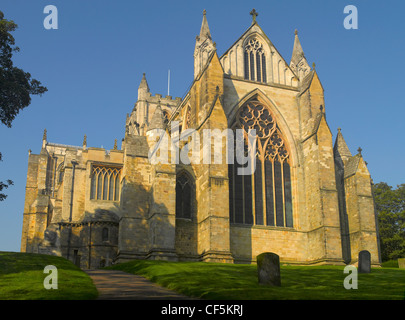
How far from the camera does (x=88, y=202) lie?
38.3 m

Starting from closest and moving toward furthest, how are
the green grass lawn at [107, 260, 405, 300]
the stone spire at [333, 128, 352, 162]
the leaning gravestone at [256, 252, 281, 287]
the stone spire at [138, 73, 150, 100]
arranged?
the green grass lawn at [107, 260, 405, 300], the leaning gravestone at [256, 252, 281, 287], the stone spire at [333, 128, 352, 162], the stone spire at [138, 73, 150, 100]

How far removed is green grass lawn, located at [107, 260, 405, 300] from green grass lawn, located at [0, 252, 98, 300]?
3273mm

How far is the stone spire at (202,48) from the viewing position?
37.3 meters

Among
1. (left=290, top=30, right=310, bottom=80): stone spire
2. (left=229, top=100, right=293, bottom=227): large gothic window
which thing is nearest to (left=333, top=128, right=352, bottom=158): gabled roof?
(left=229, top=100, right=293, bottom=227): large gothic window

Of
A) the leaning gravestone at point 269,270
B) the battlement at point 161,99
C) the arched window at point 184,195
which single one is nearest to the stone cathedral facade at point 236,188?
→ the arched window at point 184,195

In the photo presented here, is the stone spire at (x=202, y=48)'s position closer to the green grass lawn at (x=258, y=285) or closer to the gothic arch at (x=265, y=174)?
the gothic arch at (x=265, y=174)

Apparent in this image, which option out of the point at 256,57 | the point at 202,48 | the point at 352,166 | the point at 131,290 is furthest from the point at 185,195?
the point at 131,290

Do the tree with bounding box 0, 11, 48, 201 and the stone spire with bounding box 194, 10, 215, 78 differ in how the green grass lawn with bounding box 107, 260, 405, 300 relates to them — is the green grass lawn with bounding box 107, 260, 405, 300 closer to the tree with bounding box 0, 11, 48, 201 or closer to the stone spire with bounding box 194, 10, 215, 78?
the tree with bounding box 0, 11, 48, 201

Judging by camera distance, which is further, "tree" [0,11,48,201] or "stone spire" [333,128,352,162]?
"stone spire" [333,128,352,162]

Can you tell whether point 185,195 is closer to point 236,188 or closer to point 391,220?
point 236,188

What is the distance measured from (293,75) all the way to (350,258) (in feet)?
48.7

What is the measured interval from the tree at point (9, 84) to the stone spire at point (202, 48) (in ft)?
51.6

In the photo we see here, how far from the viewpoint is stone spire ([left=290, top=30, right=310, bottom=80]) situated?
39.0m

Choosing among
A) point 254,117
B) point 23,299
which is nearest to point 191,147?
point 254,117
